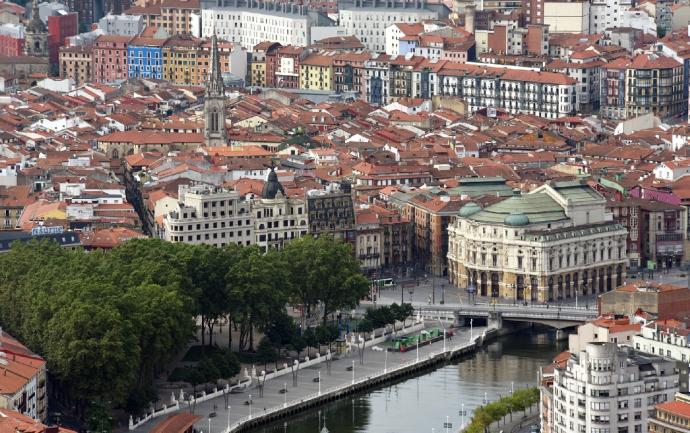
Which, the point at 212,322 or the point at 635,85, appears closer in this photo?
the point at 212,322

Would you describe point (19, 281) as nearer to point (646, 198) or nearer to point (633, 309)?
point (633, 309)

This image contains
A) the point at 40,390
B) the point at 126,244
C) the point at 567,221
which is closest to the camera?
the point at 40,390

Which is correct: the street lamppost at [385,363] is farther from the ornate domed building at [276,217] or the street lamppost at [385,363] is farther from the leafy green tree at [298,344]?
the ornate domed building at [276,217]

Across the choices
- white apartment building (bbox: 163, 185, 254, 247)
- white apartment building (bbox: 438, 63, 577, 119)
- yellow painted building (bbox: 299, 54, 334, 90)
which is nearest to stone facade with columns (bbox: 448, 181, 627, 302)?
white apartment building (bbox: 163, 185, 254, 247)

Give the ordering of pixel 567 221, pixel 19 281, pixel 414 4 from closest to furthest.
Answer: pixel 19 281, pixel 567 221, pixel 414 4

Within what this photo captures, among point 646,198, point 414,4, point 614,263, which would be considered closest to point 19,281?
point 614,263
